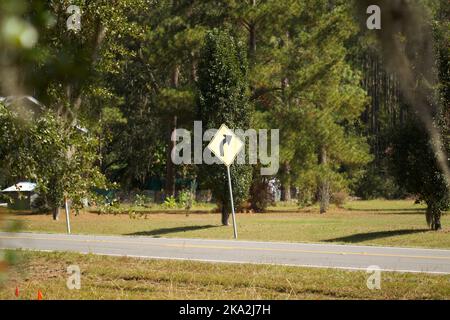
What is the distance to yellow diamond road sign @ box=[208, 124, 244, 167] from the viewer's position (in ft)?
67.3

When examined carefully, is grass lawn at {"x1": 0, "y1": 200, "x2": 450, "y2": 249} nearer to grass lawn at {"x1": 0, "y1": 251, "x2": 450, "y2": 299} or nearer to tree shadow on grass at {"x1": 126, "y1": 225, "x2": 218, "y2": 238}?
tree shadow on grass at {"x1": 126, "y1": 225, "x2": 218, "y2": 238}

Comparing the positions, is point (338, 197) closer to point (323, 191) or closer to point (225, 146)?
point (323, 191)

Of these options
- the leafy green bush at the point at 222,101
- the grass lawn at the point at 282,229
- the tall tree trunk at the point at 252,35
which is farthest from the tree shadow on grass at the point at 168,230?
the tall tree trunk at the point at 252,35

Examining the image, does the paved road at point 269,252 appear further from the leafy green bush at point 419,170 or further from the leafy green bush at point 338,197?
the leafy green bush at point 338,197

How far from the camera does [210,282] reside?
371 inches

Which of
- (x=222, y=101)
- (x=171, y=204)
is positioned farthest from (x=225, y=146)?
(x=171, y=204)

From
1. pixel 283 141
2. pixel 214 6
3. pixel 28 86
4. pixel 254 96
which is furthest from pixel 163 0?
pixel 28 86

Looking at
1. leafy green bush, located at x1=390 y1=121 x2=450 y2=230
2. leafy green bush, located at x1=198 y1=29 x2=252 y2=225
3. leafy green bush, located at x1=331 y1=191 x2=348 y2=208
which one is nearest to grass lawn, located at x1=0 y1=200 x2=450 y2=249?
leafy green bush, located at x1=390 y1=121 x2=450 y2=230

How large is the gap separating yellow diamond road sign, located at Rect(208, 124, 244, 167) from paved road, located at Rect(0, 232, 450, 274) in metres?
3.71

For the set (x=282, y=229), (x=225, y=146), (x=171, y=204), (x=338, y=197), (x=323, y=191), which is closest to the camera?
(x=225, y=146)

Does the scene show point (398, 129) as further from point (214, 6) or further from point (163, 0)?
point (163, 0)

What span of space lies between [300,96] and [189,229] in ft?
40.7

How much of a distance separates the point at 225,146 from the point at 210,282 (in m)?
12.5

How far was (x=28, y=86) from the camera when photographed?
4.66 feet
